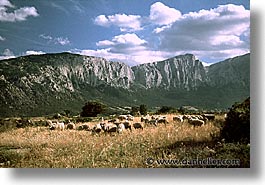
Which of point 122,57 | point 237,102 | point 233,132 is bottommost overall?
point 233,132

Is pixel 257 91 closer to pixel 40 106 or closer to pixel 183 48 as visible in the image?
pixel 183 48

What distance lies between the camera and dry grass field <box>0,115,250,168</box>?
172 inches

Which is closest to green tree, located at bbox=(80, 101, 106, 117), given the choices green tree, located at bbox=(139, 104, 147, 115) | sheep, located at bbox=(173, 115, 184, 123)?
green tree, located at bbox=(139, 104, 147, 115)

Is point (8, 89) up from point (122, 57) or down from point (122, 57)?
down

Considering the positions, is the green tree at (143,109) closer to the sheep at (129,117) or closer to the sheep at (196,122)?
the sheep at (129,117)

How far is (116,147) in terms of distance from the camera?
4492 mm

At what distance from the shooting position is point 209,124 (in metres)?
4.53

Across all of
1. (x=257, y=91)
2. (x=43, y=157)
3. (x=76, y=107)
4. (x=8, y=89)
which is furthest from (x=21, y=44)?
(x=257, y=91)

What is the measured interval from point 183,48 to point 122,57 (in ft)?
1.87

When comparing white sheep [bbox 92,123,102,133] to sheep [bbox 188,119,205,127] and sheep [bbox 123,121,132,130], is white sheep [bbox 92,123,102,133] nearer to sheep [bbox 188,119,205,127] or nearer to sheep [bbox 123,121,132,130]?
sheep [bbox 123,121,132,130]

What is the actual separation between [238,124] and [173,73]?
2.47 feet

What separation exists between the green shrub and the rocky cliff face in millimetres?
415

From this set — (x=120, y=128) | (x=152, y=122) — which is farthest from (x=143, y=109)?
(x=120, y=128)

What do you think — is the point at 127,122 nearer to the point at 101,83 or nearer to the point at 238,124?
the point at 101,83
